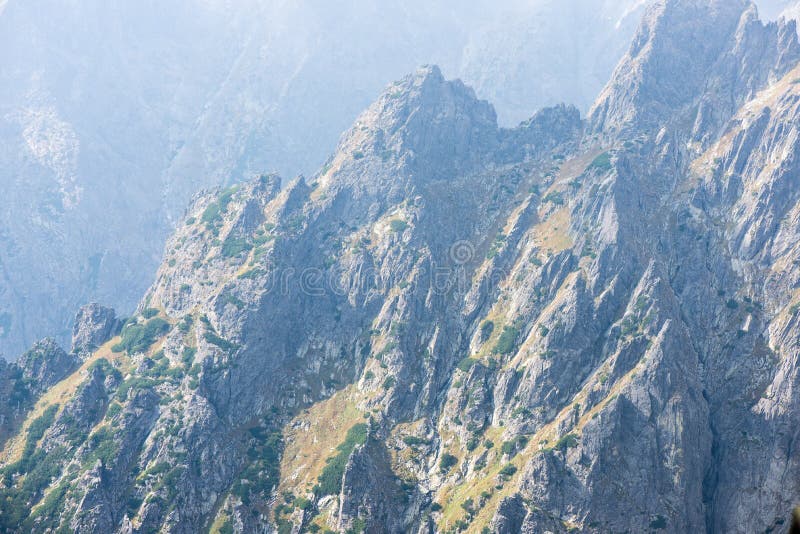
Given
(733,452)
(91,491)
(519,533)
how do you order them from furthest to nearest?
1. (91,491)
2. (733,452)
3. (519,533)

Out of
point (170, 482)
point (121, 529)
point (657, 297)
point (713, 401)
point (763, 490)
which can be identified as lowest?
point (121, 529)

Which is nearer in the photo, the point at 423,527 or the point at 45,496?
the point at 423,527

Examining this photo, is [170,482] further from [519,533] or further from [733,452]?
[733,452]

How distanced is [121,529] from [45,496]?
94.8ft

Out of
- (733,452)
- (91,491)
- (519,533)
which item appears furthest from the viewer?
(91,491)

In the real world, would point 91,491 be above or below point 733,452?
below

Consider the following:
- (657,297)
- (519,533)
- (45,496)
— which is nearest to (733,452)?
(657,297)

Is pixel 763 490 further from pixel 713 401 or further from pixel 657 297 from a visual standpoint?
pixel 657 297

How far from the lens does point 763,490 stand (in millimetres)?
171500

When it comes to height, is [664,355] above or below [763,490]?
above

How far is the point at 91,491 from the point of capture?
631 feet

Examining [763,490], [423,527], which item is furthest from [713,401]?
[423,527]

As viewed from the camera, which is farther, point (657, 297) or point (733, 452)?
point (657, 297)

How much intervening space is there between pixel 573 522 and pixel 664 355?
181 feet
